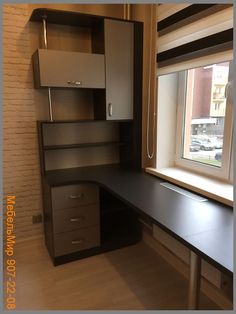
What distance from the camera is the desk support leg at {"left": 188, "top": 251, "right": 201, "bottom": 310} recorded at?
51.3 inches

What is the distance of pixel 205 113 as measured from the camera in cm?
208

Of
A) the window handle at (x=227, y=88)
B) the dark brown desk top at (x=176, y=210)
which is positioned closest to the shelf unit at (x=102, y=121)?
the dark brown desk top at (x=176, y=210)

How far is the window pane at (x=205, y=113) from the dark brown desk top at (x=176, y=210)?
0.46 metres

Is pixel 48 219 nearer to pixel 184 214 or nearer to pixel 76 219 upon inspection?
pixel 76 219

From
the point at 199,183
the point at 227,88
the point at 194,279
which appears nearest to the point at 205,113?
the point at 227,88

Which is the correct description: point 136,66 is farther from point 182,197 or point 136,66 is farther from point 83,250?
point 83,250

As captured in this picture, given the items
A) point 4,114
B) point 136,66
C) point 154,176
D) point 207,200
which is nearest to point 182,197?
point 207,200

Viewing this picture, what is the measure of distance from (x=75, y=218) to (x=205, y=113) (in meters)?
1.44

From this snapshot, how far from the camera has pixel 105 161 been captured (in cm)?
273

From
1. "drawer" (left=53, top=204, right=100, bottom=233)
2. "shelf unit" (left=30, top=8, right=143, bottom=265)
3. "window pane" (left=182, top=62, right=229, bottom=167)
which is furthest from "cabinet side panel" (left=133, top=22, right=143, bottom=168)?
"drawer" (left=53, top=204, right=100, bottom=233)

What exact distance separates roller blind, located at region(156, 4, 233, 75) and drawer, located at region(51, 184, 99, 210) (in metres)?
1.20

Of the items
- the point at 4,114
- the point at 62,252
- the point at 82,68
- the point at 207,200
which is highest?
the point at 82,68

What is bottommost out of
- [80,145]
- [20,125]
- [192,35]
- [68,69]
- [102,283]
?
[102,283]

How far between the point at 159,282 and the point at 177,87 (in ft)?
5.63
